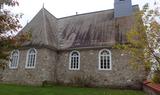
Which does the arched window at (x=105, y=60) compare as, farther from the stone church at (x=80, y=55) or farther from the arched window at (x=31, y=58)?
the arched window at (x=31, y=58)

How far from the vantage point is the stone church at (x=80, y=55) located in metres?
16.5

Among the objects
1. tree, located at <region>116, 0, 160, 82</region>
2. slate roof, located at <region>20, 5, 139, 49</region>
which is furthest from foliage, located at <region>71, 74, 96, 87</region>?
tree, located at <region>116, 0, 160, 82</region>

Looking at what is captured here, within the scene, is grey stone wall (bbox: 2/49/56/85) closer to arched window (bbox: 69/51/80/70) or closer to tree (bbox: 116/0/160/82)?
arched window (bbox: 69/51/80/70)

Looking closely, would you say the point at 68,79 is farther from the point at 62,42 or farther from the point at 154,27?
the point at 154,27

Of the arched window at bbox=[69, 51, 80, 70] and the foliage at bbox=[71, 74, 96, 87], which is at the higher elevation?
the arched window at bbox=[69, 51, 80, 70]

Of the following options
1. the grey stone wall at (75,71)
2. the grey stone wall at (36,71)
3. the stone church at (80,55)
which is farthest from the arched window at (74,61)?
the grey stone wall at (36,71)

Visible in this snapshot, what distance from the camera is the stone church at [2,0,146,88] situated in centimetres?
1648

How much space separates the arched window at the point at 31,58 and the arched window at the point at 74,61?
3.56 m

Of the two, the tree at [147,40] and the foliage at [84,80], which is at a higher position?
the tree at [147,40]

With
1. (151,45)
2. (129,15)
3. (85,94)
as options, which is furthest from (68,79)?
(151,45)

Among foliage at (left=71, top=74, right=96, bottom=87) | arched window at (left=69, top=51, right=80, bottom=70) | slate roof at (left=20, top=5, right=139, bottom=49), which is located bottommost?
foliage at (left=71, top=74, right=96, bottom=87)

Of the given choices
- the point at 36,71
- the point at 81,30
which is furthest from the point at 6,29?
the point at 81,30

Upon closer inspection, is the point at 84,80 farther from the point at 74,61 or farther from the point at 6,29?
the point at 6,29

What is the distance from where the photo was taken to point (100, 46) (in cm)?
1725
